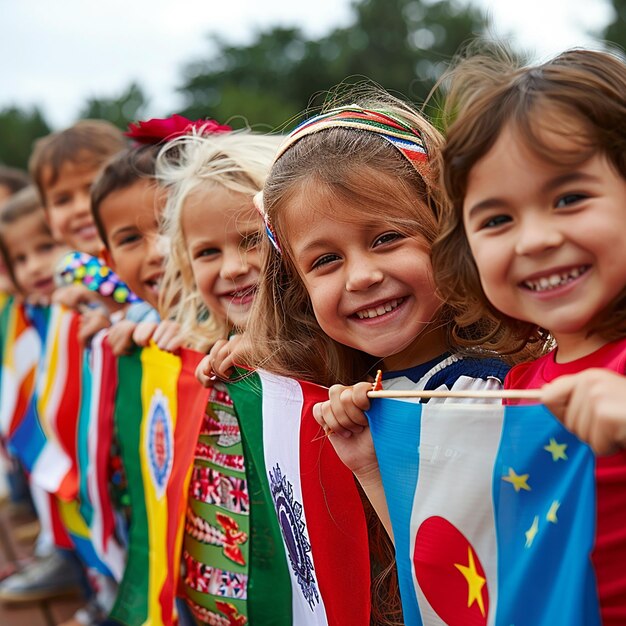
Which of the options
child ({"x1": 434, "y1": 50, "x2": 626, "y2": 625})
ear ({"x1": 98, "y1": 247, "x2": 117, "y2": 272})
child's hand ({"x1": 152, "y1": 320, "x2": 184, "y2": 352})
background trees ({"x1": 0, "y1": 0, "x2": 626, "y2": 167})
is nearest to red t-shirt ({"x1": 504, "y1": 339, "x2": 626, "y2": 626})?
child ({"x1": 434, "y1": 50, "x2": 626, "y2": 625})

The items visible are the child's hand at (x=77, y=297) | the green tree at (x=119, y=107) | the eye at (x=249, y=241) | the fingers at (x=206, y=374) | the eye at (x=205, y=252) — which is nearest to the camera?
the fingers at (x=206, y=374)

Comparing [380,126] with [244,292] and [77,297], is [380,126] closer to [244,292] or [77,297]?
[244,292]

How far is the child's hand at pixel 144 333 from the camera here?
3.17 metres

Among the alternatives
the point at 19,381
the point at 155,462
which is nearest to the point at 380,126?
the point at 155,462

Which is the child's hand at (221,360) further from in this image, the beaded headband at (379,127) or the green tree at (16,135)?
the green tree at (16,135)

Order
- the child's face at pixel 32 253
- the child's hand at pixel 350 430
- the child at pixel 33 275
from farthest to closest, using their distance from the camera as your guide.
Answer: the child's face at pixel 32 253
the child at pixel 33 275
the child's hand at pixel 350 430

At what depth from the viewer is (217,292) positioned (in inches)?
114

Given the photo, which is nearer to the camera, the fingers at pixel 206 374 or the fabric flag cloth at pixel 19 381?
the fingers at pixel 206 374

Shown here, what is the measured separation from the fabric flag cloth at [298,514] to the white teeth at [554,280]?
731 millimetres

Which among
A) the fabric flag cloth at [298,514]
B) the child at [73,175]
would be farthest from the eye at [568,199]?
the child at [73,175]

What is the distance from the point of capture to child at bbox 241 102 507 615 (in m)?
2.07

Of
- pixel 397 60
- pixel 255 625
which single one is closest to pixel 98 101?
pixel 397 60

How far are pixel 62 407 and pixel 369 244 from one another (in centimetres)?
240

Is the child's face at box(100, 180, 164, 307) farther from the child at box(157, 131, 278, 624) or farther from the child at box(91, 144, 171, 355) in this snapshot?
the child at box(157, 131, 278, 624)
